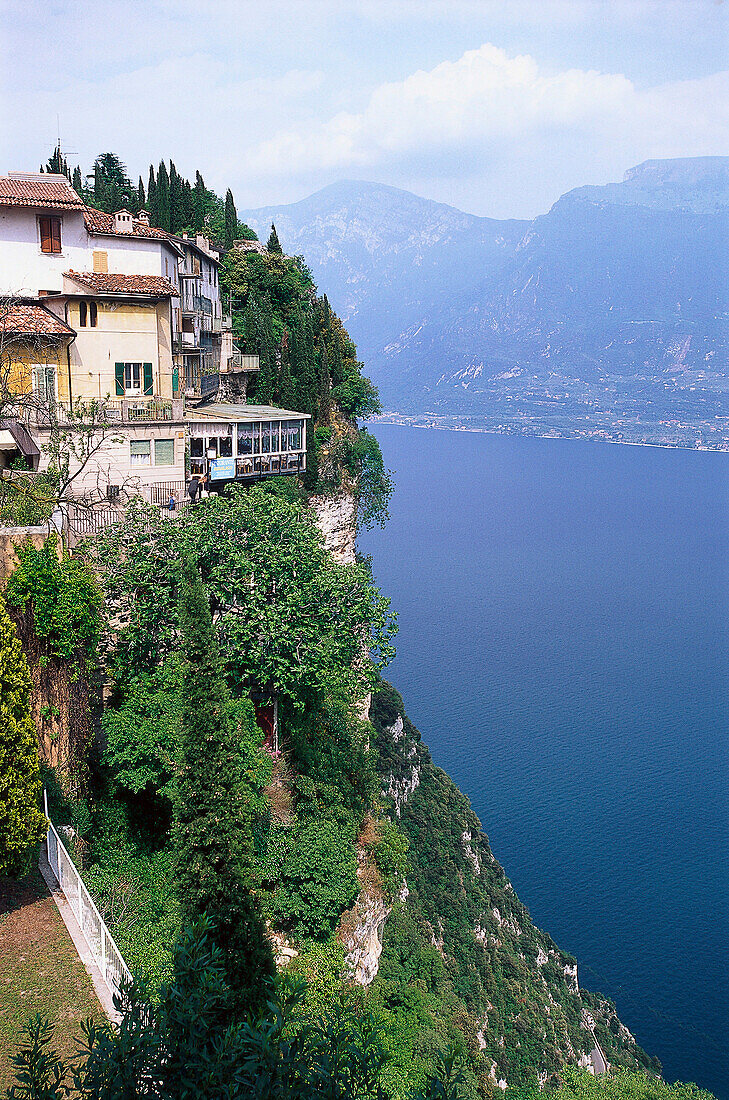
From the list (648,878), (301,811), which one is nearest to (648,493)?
(648,878)

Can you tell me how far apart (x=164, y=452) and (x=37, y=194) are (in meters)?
8.24

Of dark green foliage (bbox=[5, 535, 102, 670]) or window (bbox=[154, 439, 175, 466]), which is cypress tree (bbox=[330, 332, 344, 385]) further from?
dark green foliage (bbox=[5, 535, 102, 670])

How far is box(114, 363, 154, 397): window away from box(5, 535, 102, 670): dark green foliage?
9987 mm

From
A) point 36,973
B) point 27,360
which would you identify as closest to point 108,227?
point 27,360

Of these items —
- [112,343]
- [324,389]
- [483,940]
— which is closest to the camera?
[112,343]

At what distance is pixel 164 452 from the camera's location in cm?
2480

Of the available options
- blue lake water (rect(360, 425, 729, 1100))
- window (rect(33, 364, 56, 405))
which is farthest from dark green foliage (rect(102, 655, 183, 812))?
blue lake water (rect(360, 425, 729, 1100))

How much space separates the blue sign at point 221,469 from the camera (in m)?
27.3

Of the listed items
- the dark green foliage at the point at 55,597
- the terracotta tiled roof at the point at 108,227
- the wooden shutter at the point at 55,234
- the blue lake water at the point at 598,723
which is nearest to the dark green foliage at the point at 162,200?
the terracotta tiled roof at the point at 108,227

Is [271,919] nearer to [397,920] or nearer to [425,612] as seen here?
[397,920]

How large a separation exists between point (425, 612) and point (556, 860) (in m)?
39.9

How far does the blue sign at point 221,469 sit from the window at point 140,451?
3.07 metres

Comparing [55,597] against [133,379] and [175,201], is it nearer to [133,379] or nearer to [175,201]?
[133,379]

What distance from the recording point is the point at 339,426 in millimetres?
36156
